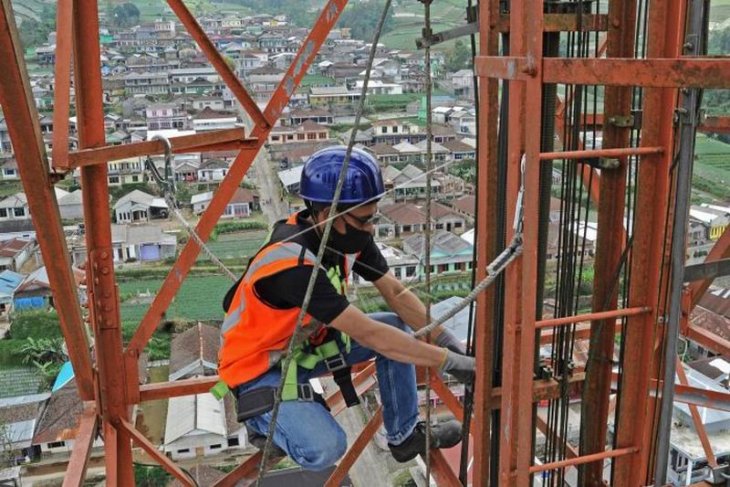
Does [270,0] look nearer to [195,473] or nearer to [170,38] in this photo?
[170,38]

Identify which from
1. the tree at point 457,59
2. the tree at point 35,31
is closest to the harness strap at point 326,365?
the tree at point 457,59

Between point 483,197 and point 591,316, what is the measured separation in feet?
1.81

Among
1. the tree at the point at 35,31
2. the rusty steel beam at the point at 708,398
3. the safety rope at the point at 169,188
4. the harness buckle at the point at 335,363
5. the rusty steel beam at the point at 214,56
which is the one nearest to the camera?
the harness buckle at the point at 335,363

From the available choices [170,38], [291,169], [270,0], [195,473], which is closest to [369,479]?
[195,473]

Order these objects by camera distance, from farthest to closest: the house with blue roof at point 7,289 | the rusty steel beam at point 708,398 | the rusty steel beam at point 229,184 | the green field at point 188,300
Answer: the house with blue roof at point 7,289 < the green field at point 188,300 < the rusty steel beam at point 708,398 < the rusty steel beam at point 229,184

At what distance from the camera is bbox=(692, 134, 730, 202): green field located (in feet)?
96.8

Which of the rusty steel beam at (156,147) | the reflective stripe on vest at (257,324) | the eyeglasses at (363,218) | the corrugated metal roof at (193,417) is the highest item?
the rusty steel beam at (156,147)

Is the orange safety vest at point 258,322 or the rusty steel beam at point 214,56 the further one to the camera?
the rusty steel beam at point 214,56

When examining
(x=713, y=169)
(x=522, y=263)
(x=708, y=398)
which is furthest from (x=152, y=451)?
(x=713, y=169)

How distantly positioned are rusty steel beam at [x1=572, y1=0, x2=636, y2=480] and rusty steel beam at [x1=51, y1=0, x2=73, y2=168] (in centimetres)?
210

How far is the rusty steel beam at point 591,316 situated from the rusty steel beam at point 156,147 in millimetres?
1868

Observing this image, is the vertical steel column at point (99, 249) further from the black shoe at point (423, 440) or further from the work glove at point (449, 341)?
the work glove at point (449, 341)

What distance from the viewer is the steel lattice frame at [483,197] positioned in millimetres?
2234

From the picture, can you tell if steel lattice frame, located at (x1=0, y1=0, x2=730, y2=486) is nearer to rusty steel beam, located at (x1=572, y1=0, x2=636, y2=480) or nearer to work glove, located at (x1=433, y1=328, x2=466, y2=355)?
rusty steel beam, located at (x1=572, y1=0, x2=636, y2=480)
